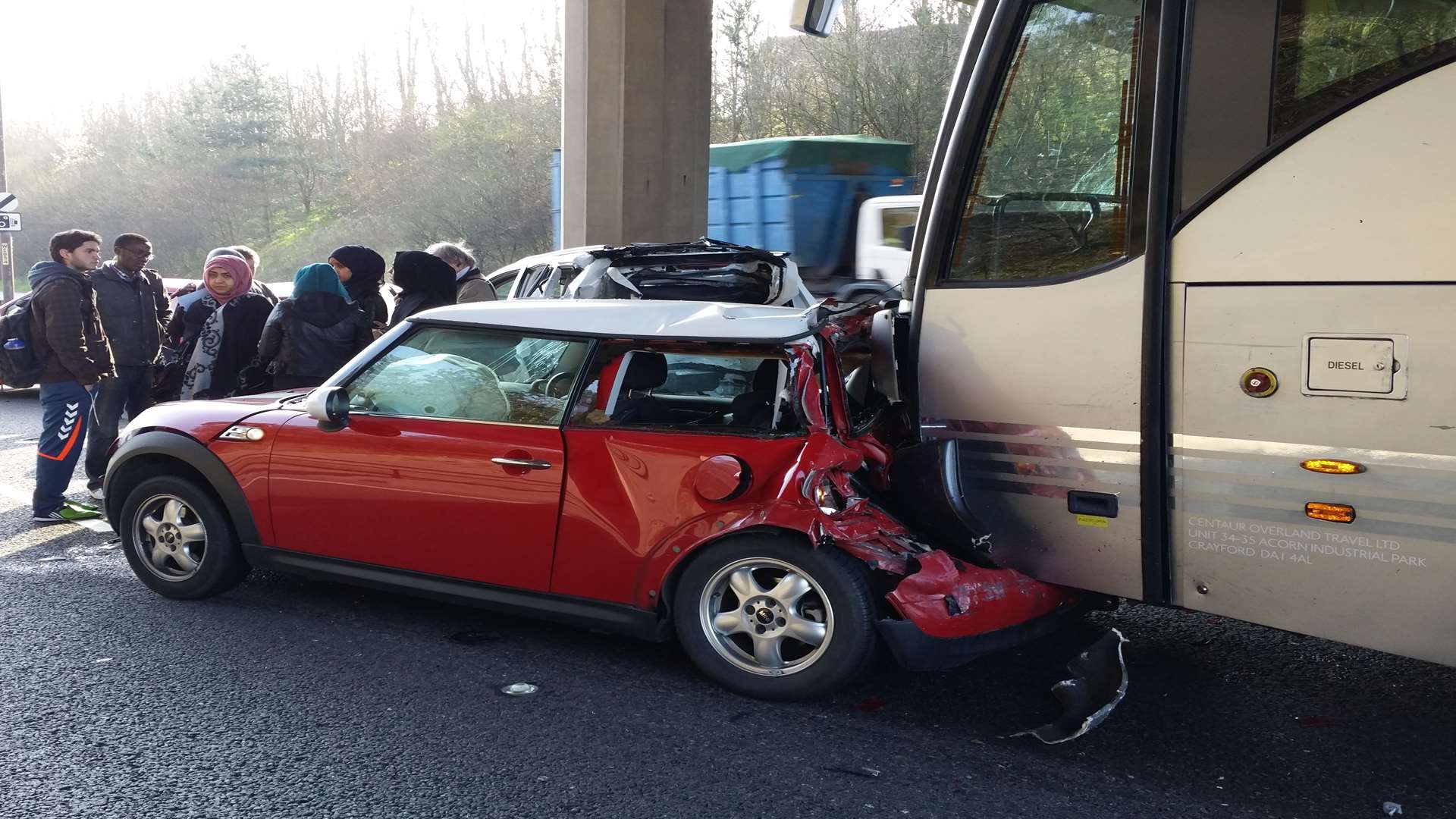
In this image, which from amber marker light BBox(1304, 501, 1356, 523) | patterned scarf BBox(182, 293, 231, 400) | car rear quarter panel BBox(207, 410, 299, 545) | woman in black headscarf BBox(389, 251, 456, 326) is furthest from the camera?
woman in black headscarf BBox(389, 251, 456, 326)

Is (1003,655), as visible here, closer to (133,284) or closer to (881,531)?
(881,531)

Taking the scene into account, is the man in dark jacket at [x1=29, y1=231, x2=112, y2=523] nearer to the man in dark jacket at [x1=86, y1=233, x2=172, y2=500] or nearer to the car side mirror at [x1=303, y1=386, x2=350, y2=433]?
the man in dark jacket at [x1=86, y1=233, x2=172, y2=500]

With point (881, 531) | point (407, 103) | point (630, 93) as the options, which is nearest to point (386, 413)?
point (881, 531)

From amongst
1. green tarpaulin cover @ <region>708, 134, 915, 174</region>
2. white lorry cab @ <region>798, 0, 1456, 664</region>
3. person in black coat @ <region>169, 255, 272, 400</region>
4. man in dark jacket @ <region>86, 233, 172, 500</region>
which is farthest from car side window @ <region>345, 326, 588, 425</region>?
green tarpaulin cover @ <region>708, 134, 915, 174</region>

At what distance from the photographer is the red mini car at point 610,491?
423cm

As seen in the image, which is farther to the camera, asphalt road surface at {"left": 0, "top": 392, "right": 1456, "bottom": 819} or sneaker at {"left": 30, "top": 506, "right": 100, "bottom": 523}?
sneaker at {"left": 30, "top": 506, "right": 100, "bottom": 523}

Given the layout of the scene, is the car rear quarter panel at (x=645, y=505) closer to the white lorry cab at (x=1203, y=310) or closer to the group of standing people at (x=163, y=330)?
the white lorry cab at (x=1203, y=310)

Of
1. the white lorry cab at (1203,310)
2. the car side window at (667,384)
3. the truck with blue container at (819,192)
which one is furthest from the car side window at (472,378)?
the truck with blue container at (819,192)

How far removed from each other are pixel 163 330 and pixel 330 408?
418cm

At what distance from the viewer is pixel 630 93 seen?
1434 centimetres

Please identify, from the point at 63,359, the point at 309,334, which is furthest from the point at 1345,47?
Result: the point at 63,359

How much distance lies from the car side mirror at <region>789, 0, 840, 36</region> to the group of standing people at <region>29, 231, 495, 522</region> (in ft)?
10.0

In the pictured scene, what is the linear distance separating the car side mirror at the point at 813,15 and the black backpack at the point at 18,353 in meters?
4.98

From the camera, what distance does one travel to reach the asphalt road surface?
3570 millimetres
